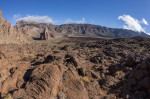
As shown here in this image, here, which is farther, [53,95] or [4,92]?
[4,92]

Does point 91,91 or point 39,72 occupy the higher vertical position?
point 39,72

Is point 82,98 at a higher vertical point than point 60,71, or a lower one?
lower

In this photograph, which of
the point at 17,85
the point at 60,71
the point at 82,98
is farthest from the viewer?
the point at 60,71

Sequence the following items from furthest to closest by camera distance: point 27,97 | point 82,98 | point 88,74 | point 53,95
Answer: point 88,74
point 82,98
point 53,95
point 27,97

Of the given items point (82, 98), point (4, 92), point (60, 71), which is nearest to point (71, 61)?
point (60, 71)

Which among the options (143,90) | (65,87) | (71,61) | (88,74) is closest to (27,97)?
(65,87)

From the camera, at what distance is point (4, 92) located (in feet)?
15.5

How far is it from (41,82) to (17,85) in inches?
60.5

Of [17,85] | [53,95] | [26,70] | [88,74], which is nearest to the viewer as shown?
[53,95]

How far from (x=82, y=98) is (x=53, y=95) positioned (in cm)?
137

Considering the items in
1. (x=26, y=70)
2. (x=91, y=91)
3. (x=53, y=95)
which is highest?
(x=26, y=70)

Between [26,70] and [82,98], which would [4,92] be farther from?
[82,98]

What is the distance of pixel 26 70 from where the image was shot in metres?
6.14

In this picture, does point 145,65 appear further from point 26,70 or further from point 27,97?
point 26,70
